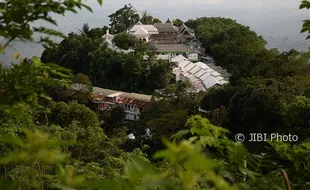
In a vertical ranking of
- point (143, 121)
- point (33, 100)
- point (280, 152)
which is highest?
point (33, 100)

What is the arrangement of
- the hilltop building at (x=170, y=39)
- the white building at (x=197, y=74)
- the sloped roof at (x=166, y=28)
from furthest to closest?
the sloped roof at (x=166, y=28) < the hilltop building at (x=170, y=39) < the white building at (x=197, y=74)

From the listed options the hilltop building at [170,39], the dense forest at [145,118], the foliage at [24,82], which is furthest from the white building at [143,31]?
the foliage at [24,82]

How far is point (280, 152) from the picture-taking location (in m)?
1.19

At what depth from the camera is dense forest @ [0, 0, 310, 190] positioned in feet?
2.43

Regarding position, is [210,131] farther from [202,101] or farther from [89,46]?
[89,46]

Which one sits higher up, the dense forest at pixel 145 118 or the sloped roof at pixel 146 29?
the sloped roof at pixel 146 29

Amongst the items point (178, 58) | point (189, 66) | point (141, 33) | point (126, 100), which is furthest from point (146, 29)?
point (126, 100)

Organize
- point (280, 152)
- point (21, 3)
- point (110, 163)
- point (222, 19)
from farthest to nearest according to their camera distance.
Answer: point (222, 19), point (110, 163), point (280, 152), point (21, 3)

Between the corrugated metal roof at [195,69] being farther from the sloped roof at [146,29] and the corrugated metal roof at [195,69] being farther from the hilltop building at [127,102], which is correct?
the sloped roof at [146,29]

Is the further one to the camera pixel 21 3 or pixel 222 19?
pixel 222 19

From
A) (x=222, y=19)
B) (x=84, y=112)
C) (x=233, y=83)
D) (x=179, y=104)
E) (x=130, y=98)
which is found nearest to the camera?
(x=84, y=112)

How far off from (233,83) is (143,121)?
3537 millimetres

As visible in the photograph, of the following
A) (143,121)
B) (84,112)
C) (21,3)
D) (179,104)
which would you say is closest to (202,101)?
(179,104)

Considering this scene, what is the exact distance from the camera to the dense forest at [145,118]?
742mm
